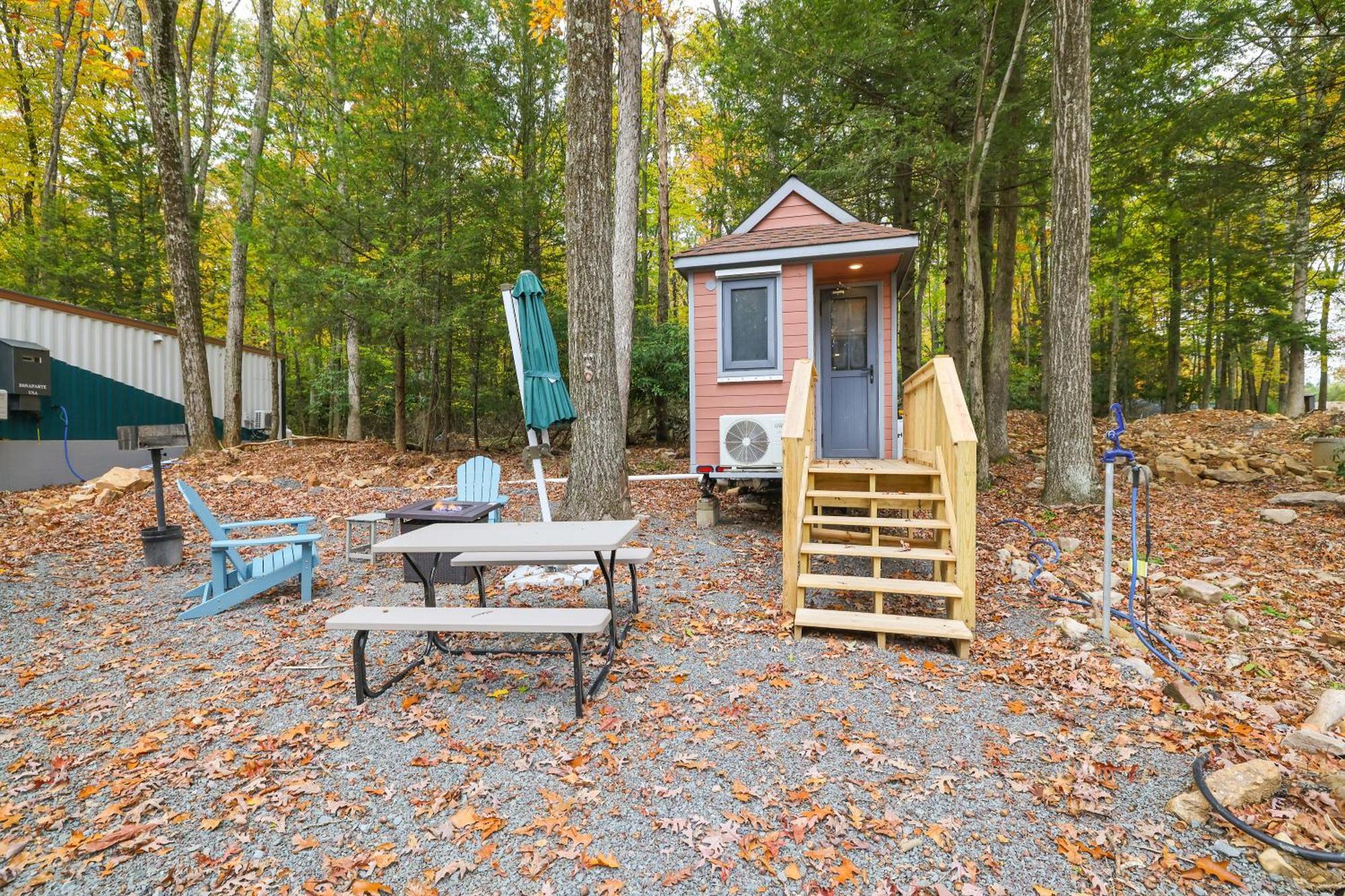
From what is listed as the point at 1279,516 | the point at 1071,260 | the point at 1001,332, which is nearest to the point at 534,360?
the point at 1071,260

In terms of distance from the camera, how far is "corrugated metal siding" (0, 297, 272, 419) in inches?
325

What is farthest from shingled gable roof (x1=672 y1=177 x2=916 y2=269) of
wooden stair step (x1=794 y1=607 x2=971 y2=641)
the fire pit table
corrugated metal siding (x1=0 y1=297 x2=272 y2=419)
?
corrugated metal siding (x1=0 y1=297 x2=272 y2=419)

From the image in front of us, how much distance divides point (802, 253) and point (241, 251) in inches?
437

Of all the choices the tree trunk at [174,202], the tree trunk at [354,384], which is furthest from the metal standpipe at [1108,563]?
the tree trunk at [354,384]

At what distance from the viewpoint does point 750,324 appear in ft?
22.5

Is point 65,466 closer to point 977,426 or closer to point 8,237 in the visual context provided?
point 8,237

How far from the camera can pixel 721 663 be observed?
3.34 metres

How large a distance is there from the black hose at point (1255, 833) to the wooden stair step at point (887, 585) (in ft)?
4.44

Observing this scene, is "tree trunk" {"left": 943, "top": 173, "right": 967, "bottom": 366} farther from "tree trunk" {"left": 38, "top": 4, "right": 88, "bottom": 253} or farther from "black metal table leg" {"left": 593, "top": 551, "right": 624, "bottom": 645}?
"tree trunk" {"left": 38, "top": 4, "right": 88, "bottom": 253}

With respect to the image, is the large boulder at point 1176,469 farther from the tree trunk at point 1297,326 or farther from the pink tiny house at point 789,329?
the pink tiny house at point 789,329

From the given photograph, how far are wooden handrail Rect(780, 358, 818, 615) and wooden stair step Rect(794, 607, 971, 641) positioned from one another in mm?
178

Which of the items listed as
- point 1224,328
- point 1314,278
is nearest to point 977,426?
point 1224,328

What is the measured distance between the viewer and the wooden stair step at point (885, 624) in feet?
11.2

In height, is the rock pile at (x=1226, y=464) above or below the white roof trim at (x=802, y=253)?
below
